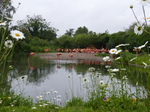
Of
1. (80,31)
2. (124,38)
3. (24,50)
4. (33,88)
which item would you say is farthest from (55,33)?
(33,88)

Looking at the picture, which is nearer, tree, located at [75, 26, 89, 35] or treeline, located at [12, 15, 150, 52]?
treeline, located at [12, 15, 150, 52]

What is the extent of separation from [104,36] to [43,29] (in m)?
20.4

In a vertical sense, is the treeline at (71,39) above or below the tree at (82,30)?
below

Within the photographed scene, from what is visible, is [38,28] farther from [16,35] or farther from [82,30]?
[16,35]

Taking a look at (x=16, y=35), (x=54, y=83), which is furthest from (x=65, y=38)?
(x=16, y=35)

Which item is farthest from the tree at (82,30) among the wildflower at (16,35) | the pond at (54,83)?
the wildflower at (16,35)

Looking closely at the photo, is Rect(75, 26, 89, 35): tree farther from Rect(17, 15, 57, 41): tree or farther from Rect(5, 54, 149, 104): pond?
Rect(5, 54, 149, 104): pond

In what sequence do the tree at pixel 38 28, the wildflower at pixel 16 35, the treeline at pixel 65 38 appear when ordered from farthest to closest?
the tree at pixel 38 28, the treeline at pixel 65 38, the wildflower at pixel 16 35

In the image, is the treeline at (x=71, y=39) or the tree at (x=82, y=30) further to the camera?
the tree at (x=82, y=30)

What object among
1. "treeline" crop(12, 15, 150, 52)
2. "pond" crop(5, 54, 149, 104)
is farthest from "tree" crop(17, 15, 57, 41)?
"pond" crop(5, 54, 149, 104)

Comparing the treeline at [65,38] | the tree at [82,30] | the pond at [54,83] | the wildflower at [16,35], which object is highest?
the tree at [82,30]

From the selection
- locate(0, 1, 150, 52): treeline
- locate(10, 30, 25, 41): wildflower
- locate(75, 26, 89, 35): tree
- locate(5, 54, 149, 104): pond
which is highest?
locate(75, 26, 89, 35): tree

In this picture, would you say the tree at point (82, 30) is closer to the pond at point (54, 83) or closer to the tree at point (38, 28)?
the tree at point (38, 28)

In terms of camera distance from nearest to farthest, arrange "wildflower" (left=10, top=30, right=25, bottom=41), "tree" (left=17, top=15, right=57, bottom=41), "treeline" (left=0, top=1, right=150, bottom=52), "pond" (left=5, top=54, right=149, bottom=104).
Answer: "wildflower" (left=10, top=30, right=25, bottom=41) → "pond" (left=5, top=54, right=149, bottom=104) → "treeline" (left=0, top=1, right=150, bottom=52) → "tree" (left=17, top=15, right=57, bottom=41)
